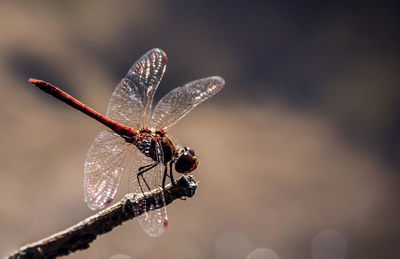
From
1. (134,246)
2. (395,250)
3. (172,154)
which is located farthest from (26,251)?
(395,250)

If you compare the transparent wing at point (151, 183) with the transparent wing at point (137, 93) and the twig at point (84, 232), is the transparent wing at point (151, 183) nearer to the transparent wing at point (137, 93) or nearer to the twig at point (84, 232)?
the twig at point (84, 232)

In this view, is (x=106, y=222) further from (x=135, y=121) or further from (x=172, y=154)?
(x=135, y=121)

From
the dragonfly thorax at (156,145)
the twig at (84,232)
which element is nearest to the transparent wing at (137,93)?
the dragonfly thorax at (156,145)

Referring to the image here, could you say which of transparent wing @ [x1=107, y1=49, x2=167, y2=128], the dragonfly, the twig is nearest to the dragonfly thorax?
the dragonfly

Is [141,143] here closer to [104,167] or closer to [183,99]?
[104,167]

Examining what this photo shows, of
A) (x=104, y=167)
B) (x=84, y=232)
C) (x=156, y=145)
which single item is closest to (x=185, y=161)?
(x=156, y=145)

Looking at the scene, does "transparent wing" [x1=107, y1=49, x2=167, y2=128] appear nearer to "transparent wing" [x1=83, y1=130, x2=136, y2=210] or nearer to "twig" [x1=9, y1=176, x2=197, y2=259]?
"transparent wing" [x1=83, y1=130, x2=136, y2=210]
